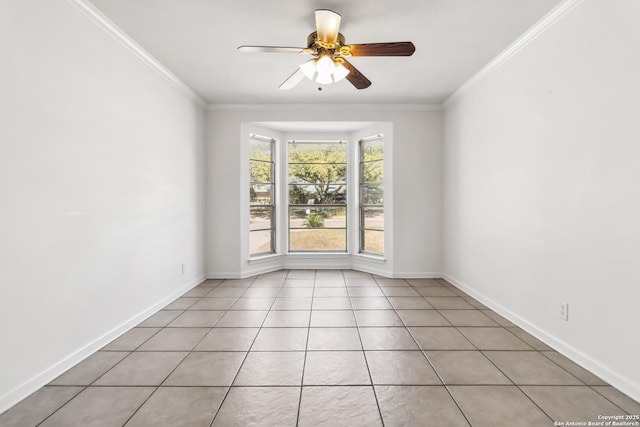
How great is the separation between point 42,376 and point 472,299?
383 centimetres

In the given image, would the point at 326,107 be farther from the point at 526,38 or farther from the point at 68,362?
the point at 68,362

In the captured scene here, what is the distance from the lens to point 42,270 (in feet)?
6.34

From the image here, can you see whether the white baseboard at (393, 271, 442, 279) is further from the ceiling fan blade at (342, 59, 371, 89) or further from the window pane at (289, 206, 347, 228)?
the ceiling fan blade at (342, 59, 371, 89)

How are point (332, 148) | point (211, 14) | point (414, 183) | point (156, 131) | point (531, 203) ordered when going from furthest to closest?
1. point (332, 148)
2. point (414, 183)
3. point (156, 131)
4. point (531, 203)
5. point (211, 14)

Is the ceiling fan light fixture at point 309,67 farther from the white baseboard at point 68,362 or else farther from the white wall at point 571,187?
the white baseboard at point 68,362

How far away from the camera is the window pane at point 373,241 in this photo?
499 cm

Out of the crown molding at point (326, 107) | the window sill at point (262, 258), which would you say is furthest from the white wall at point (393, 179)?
the window sill at point (262, 258)

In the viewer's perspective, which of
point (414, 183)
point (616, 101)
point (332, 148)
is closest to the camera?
point (616, 101)

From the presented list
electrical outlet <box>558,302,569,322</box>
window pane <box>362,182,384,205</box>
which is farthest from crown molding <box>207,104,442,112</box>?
electrical outlet <box>558,302,569,322</box>

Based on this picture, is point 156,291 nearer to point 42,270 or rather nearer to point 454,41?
point 42,270

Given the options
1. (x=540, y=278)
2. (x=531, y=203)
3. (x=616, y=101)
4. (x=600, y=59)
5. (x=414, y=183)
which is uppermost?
(x=600, y=59)

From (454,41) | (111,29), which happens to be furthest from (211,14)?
(454,41)

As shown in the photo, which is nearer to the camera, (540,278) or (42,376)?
(42,376)

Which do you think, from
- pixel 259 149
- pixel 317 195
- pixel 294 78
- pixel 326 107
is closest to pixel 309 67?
pixel 294 78
